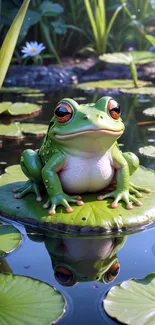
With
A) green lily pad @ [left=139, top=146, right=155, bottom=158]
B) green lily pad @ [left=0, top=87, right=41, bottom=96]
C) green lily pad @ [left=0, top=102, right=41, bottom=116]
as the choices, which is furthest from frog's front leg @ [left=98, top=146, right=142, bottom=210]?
green lily pad @ [left=0, top=87, right=41, bottom=96]

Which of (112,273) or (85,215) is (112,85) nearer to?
(85,215)

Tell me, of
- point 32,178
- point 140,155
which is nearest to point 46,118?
point 140,155

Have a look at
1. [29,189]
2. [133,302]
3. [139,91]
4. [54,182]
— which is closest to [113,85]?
[139,91]

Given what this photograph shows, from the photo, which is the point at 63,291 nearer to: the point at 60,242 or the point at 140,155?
the point at 60,242

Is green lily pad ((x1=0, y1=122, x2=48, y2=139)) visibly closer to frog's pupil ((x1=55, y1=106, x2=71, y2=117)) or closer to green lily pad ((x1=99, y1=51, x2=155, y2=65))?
frog's pupil ((x1=55, y1=106, x2=71, y2=117))

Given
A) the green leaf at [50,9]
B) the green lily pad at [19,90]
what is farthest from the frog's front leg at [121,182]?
the green leaf at [50,9]
